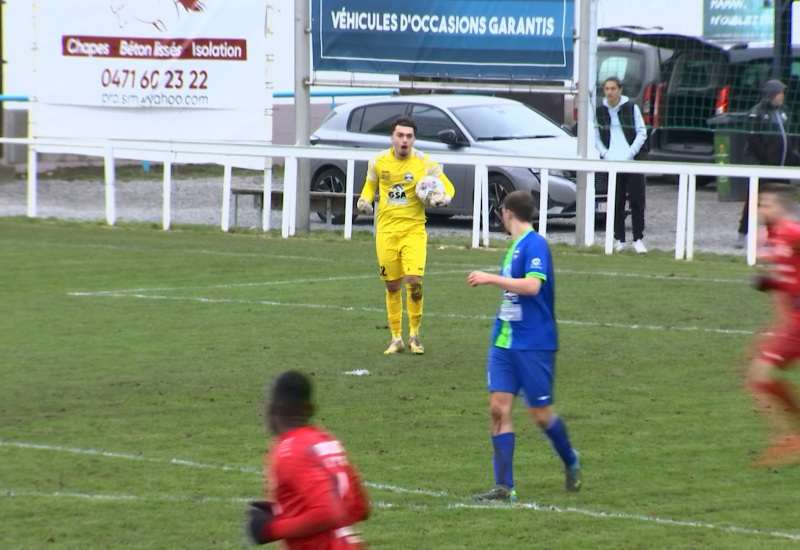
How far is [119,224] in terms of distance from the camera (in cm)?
2120

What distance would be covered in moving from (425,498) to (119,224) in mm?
14840

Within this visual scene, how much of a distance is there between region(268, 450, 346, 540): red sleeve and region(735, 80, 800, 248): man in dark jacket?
598 inches

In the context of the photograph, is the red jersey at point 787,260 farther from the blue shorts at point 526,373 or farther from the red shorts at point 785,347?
the blue shorts at point 526,373

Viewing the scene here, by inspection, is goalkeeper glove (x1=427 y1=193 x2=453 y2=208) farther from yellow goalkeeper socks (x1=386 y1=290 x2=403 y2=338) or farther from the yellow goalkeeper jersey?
yellow goalkeeper socks (x1=386 y1=290 x2=403 y2=338)

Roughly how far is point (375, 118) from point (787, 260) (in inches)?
585

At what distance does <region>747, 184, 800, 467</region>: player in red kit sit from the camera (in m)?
7.58

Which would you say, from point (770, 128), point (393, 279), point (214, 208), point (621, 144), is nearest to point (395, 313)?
point (393, 279)

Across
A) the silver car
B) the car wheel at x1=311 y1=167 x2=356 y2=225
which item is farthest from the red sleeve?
the car wheel at x1=311 y1=167 x2=356 y2=225

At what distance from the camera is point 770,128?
755 inches

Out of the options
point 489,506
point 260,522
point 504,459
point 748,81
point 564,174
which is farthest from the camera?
point 748,81

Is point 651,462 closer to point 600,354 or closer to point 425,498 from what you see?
point 425,498

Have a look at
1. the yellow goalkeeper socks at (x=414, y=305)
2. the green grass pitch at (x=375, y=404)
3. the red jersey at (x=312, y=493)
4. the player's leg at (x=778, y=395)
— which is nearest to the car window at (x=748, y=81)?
the green grass pitch at (x=375, y=404)

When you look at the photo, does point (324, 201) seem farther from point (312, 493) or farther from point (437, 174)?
point (312, 493)

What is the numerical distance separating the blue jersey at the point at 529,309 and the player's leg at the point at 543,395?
0.06 meters
